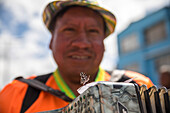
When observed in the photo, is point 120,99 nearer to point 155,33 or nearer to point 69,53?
point 69,53

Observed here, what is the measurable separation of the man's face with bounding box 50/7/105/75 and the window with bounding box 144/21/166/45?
11.4 metres

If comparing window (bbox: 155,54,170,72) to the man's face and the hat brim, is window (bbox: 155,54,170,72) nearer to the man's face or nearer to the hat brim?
the hat brim

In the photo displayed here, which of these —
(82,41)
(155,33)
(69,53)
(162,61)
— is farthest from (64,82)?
(155,33)

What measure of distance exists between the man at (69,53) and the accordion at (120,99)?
483 mm

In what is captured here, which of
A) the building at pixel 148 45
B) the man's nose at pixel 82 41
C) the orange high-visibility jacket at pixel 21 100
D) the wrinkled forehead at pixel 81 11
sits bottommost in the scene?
the orange high-visibility jacket at pixel 21 100

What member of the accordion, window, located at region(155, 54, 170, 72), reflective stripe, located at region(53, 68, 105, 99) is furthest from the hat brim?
window, located at region(155, 54, 170, 72)

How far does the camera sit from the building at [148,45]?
11398 mm

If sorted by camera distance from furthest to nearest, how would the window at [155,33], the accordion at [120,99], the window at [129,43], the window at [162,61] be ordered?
the window at [129,43], the window at [155,33], the window at [162,61], the accordion at [120,99]

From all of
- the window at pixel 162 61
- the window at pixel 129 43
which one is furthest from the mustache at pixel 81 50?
the window at pixel 129 43

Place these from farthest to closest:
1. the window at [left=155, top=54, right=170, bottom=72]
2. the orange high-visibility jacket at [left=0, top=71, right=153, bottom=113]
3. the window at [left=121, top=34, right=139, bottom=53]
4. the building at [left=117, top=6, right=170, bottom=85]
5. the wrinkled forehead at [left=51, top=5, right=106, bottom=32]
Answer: the window at [left=121, top=34, right=139, bottom=53] < the building at [left=117, top=6, right=170, bottom=85] < the window at [left=155, top=54, right=170, bottom=72] < the wrinkled forehead at [left=51, top=5, right=106, bottom=32] < the orange high-visibility jacket at [left=0, top=71, right=153, bottom=113]

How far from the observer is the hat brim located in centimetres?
140

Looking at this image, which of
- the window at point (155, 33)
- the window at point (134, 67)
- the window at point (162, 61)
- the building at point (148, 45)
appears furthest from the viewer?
the window at point (134, 67)

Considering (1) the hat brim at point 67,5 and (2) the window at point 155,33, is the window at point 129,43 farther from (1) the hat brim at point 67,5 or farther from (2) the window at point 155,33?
(1) the hat brim at point 67,5

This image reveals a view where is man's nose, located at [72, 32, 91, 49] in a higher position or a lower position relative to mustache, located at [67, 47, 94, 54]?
higher
